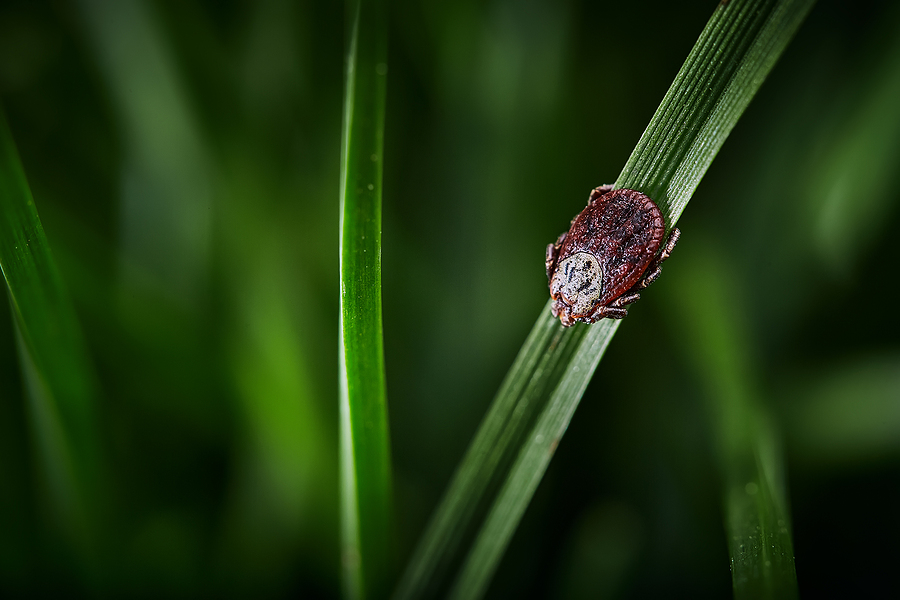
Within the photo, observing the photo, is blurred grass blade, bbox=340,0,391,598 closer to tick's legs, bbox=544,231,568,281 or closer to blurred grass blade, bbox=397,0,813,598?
blurred grass blade, bbox=397,0,813,598

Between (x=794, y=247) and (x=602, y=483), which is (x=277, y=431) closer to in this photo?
(x=602, y=483)

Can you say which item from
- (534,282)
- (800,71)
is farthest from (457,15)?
(800,71)

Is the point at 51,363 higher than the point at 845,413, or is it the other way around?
the point at 51,363

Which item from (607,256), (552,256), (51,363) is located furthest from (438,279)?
(51,363)

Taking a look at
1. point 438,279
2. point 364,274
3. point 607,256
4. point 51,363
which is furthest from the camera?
point 438,279

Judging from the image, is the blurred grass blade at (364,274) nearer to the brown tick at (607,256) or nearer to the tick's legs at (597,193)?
the brown tick at (607,256)

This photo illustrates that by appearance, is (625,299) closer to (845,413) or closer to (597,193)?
(597,193)
